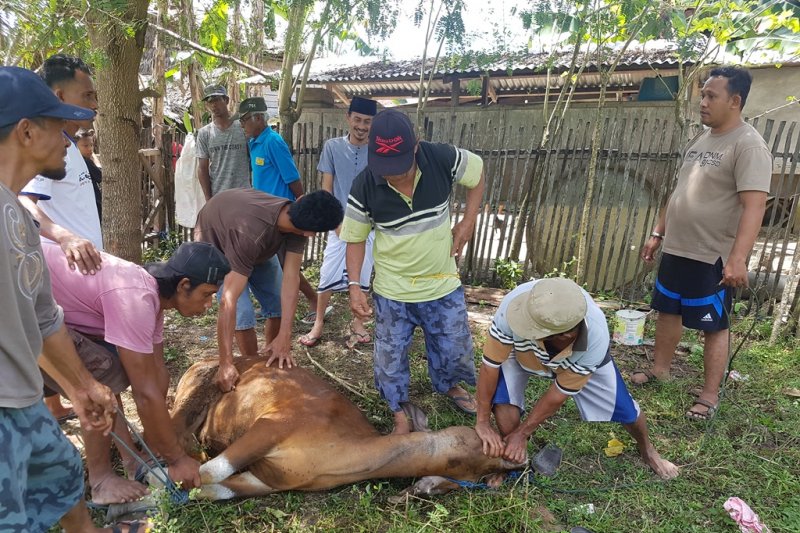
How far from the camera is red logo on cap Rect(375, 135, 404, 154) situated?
279 centimetres

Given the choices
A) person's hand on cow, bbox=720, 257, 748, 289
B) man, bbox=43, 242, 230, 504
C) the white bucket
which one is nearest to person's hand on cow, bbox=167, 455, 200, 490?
man, bbox=43, 242, 230, 504

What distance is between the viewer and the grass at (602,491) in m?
2.58

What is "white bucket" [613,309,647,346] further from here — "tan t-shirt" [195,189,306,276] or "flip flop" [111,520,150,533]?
"flip flop" [111,520,150,533]

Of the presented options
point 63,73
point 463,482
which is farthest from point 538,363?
point 63,73

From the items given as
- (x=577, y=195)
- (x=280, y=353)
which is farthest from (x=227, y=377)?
(x=577, y=195)

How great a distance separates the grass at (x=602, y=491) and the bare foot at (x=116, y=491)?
26cm

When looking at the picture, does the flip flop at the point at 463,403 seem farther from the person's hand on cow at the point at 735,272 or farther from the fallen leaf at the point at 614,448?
the person's hand on cow at the point at 735,272

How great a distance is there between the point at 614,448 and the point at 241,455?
7.20ft

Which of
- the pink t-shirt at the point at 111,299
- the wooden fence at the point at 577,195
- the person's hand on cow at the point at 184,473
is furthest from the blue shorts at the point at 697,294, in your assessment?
the pink t-shirt at the point at 111,299

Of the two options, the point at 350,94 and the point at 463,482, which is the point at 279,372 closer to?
the point at 463,482

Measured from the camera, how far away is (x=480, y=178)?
3264 mm

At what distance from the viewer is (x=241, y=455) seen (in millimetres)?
2717

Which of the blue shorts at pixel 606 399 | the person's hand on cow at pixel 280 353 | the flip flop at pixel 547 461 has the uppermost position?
the blue shorts at pixel 606 399

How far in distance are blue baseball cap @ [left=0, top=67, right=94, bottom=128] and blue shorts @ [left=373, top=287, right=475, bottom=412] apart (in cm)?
199
